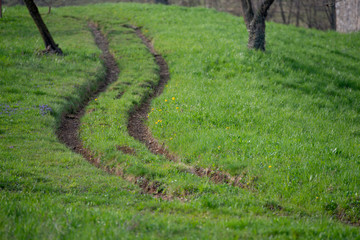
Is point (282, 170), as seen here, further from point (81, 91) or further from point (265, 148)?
point (81, 91)

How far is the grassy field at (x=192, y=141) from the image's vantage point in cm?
577

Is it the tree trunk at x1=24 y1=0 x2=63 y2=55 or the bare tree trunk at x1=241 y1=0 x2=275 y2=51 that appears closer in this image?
the bare tree trunk at x1=241 y1=0 x2=275 y2=51

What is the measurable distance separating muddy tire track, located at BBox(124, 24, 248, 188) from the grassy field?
0.25 m

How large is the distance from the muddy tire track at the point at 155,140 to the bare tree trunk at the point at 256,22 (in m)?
5.27

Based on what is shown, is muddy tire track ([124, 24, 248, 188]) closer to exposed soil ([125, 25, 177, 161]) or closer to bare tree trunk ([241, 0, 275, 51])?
exposed soil ([125, 25, 177, 161])

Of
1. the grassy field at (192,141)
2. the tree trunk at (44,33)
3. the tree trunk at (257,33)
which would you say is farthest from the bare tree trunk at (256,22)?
the tree trunk at (44,33)

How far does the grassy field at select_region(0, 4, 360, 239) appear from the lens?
577 centimetres

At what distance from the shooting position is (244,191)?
778 centimetres

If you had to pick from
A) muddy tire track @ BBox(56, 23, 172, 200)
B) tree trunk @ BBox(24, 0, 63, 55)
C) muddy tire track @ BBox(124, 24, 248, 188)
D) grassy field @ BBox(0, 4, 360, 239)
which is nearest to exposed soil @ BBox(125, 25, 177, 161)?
muddy tire track @ BBox(124, 24, 248, 188)

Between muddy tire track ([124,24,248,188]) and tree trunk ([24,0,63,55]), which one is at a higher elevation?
tree trunk ([24,0,63,55])

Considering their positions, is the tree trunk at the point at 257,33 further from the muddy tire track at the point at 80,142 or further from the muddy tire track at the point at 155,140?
the muddy tire track at the point at 80,142

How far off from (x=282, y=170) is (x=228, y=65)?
964 cm

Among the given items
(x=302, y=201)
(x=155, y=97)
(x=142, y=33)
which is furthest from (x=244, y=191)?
(x=142, y=33)

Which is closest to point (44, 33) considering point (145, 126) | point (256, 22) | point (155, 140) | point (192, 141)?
point (145, 126)
